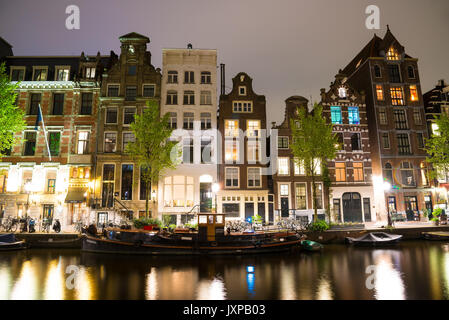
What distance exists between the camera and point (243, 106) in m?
36.3

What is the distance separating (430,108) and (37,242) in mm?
53597

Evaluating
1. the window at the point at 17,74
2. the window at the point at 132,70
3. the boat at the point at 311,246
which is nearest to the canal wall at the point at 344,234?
the boat at the point at 311,246

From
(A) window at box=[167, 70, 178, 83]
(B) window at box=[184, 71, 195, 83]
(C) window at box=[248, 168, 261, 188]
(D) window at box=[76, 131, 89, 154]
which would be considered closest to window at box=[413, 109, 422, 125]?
(C) window at box=[248, 168, 261, 188]

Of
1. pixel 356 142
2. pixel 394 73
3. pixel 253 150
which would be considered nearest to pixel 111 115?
pixel 253 150

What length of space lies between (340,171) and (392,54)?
2013 centimetres

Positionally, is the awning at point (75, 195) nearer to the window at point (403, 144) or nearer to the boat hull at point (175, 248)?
the boat hull at point (175, 248)

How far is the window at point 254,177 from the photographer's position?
34.8 metres

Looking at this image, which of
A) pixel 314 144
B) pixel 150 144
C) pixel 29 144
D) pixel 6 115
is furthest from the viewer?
pixel 29 144

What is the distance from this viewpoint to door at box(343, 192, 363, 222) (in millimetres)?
36812

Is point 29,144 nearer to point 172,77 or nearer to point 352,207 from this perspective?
point 172,77

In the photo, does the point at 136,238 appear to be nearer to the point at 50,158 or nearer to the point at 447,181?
the point at 50,158

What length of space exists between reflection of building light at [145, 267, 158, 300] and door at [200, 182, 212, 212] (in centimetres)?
1619
